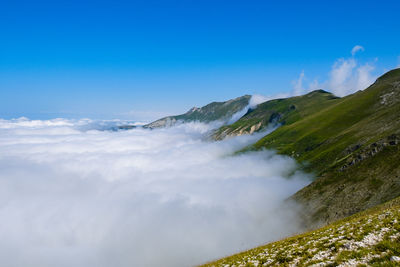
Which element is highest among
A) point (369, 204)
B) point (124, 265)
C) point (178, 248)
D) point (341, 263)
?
point (341, 263)

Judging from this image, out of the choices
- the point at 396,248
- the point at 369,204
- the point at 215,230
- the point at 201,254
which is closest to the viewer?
the point at 396,248

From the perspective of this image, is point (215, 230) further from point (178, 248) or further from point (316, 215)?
point (316, 215)

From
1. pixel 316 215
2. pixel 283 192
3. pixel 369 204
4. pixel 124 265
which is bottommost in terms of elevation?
pixel 124 265

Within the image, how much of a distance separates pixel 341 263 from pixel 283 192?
155 meters

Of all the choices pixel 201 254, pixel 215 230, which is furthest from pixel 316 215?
pixel 215 230

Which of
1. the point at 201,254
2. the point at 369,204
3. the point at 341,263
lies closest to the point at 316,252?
the point at 341,263

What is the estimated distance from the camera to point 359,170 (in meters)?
83.0

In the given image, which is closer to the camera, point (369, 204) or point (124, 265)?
point (369, 204)

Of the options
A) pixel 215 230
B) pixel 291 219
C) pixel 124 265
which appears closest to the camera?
pixel 291 219

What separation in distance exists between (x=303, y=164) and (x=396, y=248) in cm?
17105

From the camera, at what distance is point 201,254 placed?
479 ft

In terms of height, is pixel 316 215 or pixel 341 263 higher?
pixel 341 263

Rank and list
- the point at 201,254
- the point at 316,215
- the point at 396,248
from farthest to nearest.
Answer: the point at 201,254 < the point at 316,215 < the point at 396,248

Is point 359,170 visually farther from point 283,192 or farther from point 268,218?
point 283,192
